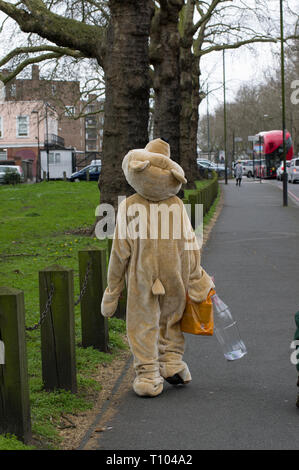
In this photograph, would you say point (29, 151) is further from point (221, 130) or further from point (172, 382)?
point (172, 382)

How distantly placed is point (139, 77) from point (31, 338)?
7071mm

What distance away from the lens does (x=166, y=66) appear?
826 inches

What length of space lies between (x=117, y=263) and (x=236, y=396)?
1.27 meters

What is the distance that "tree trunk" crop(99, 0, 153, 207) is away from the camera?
13.1m

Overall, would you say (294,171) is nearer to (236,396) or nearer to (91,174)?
(91,174)

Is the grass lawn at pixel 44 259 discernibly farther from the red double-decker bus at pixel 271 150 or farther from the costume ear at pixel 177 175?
the red double-decker bus at pixel 271 150

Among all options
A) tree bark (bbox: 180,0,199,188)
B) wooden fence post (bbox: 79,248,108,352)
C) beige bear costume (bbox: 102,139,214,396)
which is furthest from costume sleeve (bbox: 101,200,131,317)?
tree bark (bbox: 180,0,199,188)

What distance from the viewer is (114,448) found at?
455cm

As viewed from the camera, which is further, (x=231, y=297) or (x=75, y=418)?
(x=231, y=297)

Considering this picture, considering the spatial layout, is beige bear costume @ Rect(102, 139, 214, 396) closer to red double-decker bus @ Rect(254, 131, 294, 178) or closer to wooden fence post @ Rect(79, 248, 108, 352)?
wooden fence post @ Rect(79, 248, 108, 352)

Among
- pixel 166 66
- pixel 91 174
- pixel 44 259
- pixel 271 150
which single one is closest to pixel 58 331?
pixel 44 259

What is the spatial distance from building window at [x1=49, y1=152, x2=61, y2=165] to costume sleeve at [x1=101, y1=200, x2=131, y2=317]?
6108cm
